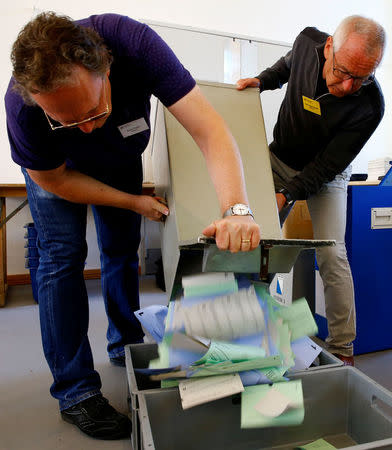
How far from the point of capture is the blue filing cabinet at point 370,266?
129cm

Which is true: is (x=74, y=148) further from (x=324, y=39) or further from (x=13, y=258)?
(x=13, y=258)

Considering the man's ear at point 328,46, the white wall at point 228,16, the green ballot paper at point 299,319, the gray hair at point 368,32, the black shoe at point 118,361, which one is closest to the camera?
the green ballot paper at point 299,319

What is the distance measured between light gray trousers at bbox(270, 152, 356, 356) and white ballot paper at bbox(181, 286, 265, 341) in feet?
2.10

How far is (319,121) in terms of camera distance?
1159 millimetres

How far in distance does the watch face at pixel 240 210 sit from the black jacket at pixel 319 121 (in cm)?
56

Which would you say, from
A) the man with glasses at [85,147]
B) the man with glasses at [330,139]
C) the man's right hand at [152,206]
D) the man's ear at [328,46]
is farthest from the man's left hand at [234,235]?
the man's ear at [328,46]

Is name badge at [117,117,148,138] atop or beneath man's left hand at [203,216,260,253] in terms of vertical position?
atop

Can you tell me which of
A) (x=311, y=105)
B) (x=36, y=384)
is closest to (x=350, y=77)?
(x=311, y=105)

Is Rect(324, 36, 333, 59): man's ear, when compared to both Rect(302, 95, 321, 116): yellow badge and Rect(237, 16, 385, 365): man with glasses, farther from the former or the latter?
Rect(302, 95, 321, 116): yellow badge

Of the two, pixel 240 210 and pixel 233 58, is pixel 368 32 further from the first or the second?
pixel 233 58

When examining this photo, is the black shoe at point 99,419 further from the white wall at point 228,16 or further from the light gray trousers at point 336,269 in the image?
the white wall at point 228,16

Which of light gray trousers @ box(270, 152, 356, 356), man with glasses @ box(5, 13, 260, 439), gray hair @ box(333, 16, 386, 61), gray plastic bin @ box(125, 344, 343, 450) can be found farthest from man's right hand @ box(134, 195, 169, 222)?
gray hair @ box(333, 16, 386, 61)

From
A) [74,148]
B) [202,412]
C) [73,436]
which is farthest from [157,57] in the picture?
[73,436]

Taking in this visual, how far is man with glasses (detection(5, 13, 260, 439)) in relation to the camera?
21.9 inches
